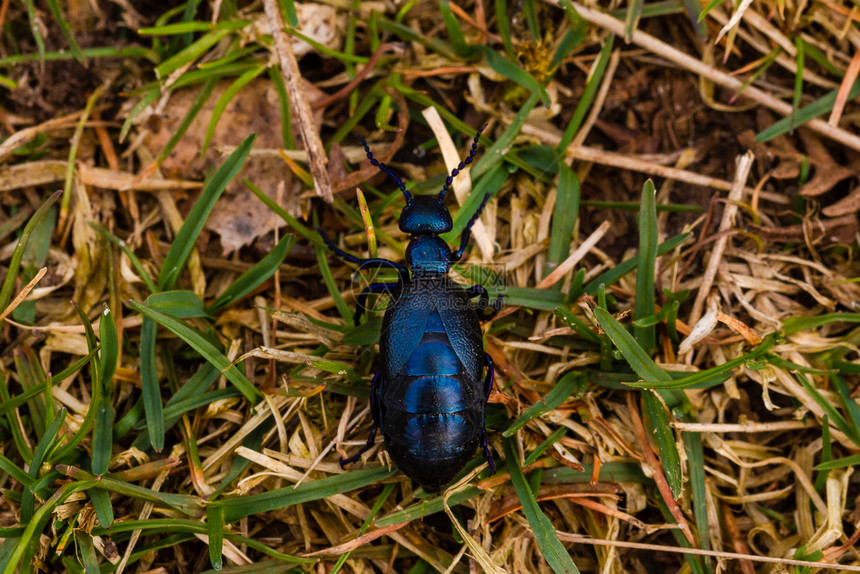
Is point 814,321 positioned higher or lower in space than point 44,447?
higher

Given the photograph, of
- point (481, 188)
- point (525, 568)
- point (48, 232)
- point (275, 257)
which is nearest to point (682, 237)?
point (481, 188)

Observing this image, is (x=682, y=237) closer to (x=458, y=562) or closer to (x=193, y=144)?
(x=458, y=562)

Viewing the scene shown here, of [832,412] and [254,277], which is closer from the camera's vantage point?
[832,412]

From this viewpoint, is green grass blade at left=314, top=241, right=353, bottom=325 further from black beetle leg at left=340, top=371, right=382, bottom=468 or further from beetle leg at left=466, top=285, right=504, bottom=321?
beetle leg at left=466, top=285, right=504, bottom=321

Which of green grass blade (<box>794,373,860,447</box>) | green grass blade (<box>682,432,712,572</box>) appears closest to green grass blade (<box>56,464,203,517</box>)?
green grass blade (<box>682,432,712,572</box>)

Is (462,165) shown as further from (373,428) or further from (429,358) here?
(373,428)

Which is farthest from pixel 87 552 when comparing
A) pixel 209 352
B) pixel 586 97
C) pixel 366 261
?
pixel 586 97

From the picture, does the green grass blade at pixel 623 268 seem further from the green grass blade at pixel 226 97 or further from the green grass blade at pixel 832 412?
the green grass blade at pixel 226 97
